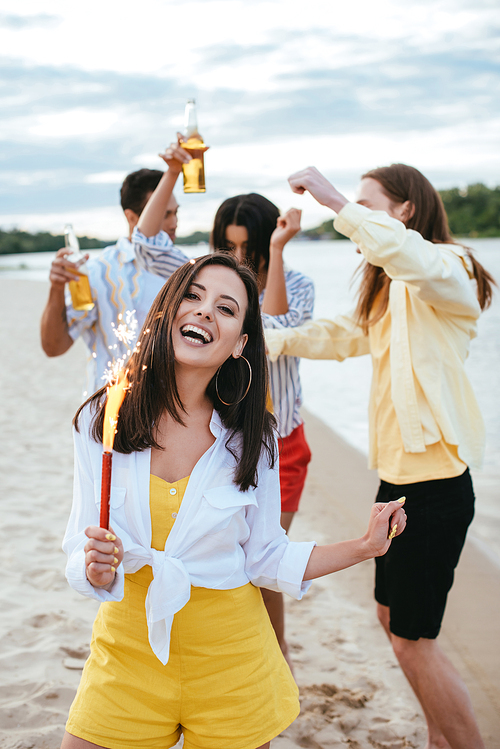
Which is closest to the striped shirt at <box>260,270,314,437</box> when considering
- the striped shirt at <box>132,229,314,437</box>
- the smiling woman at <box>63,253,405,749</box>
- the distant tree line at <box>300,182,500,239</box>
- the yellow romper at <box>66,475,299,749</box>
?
the striped shirt at <box>132,229,314,437</box>

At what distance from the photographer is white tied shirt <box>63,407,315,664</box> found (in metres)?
1.72

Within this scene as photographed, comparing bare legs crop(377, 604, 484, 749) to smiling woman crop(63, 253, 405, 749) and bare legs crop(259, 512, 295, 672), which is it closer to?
bare legs crop(259, 512, 295, 672)

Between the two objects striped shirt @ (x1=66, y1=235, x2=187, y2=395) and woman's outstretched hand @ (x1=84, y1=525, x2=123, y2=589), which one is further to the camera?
striped shirt @ (x1=66, y1=235, x2=187, y2=395)

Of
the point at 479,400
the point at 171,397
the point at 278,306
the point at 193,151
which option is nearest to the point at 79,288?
the point at 193,151

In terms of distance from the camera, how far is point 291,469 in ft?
10.4

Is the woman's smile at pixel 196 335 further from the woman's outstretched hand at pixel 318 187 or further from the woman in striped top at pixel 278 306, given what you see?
the woman in striped top at pixel 278 306

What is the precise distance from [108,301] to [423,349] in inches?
69.6

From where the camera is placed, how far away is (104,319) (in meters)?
3.49

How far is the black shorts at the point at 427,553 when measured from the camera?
252 cm

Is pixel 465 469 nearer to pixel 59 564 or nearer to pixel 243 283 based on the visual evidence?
pixel 243 283

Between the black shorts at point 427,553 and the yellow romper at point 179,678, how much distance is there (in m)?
0.83

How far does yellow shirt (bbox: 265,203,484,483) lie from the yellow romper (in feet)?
3.51

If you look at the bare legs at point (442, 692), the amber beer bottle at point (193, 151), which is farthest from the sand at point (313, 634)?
the amber beer bottle at point (193, 151)

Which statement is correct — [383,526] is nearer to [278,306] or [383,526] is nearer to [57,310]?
[278,306]
